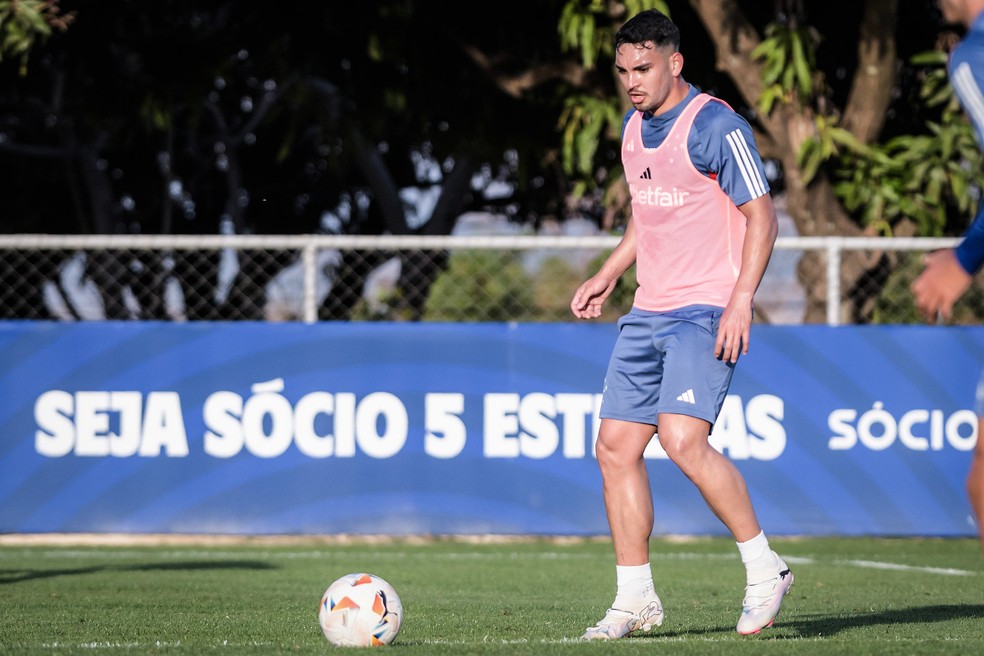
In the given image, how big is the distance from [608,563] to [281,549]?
2.27m

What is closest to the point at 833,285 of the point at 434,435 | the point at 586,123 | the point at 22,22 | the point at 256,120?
the point at 586,123

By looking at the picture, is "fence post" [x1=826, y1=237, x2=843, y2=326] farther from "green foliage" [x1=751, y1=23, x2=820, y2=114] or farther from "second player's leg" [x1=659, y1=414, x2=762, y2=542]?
"second player's leg" [x1=659, y1=414, x2=762, y2=542]

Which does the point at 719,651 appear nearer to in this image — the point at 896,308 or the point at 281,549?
the point at 281,549

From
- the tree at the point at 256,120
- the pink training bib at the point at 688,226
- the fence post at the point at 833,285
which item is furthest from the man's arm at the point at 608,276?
the tree at the point at 256,120

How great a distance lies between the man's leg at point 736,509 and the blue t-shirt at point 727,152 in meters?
0.79

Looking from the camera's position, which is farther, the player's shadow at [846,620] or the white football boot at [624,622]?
the player's shadow at [846,620]

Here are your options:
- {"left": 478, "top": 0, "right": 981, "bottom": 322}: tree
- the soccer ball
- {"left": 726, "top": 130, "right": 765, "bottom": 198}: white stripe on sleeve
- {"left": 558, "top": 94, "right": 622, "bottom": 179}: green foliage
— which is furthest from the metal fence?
the soccer ball

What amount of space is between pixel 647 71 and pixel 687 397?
3.65 feet

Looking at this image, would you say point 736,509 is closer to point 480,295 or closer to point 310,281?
point 310,281

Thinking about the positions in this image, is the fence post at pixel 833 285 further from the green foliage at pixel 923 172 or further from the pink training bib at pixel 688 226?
the pink training bib at pixel 688 226

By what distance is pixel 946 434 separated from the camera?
31.0 ft

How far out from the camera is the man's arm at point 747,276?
464 cm

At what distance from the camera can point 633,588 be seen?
4.92 meters

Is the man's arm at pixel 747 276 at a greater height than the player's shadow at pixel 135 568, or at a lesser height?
greater
